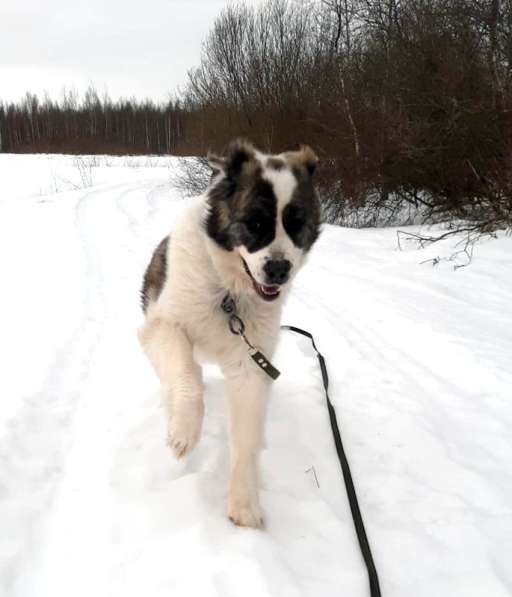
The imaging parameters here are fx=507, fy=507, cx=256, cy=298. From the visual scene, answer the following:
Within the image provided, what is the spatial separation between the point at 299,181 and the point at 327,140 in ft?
36.9

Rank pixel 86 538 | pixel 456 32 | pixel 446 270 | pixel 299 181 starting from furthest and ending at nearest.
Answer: pixel 456 32, pixel 446 270, pixel 299 181, pixel 86 538

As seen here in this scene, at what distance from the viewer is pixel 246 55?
17031 mm

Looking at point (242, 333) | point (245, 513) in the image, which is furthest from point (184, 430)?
point (242, 333)

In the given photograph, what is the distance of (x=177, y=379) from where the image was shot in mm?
2625

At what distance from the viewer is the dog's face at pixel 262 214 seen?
8.84 feet

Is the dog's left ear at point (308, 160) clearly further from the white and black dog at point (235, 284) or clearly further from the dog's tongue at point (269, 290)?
the dog's tongue at point (269, 290)

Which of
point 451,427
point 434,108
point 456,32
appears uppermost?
point 456,32

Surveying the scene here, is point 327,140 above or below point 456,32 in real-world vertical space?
below

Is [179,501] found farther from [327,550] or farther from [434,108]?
[434,108]

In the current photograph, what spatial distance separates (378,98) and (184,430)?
12.0 m

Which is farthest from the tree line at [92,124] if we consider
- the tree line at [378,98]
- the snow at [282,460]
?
the snow at [282,460]

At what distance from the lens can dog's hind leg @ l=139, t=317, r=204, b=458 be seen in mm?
2451

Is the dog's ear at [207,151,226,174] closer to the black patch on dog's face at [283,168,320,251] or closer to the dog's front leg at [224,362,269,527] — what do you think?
the black patch on dog's face at [283,168,320,251]

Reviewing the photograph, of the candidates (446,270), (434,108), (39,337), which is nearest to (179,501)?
(39,337)
